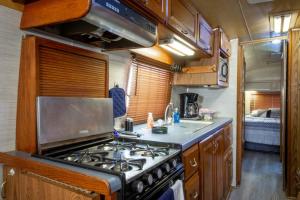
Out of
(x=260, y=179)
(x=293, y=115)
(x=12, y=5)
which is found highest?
(x=12, y=5)

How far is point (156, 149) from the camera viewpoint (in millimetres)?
1395

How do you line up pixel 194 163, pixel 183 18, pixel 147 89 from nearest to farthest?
pixel 194 163 → pixel 183 18 → pixel 147 89

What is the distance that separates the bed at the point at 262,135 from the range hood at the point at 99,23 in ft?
14.8

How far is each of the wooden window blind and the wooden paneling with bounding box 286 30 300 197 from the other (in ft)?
4.89

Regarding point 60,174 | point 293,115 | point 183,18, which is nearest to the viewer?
point 60,174

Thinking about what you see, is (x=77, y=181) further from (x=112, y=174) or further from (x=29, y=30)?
(x=29, y=30)

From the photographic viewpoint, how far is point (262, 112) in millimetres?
6633

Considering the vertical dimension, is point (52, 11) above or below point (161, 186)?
above

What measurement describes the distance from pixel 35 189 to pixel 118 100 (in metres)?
0.95

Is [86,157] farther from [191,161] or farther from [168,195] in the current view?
[191,161]

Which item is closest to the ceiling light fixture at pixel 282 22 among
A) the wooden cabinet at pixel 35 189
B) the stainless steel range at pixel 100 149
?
the stainless steel range at pixel 100 149

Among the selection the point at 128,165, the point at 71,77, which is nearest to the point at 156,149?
the point at 128,165

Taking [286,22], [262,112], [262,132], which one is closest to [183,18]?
[286,22]

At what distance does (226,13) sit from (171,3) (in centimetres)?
95
